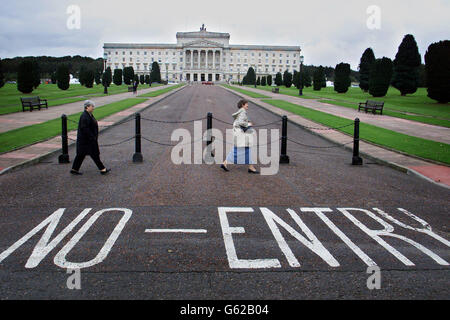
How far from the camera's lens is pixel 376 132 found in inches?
727

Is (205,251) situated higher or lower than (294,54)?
lower

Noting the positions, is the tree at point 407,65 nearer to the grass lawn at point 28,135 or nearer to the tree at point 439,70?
the tree at point 439,70

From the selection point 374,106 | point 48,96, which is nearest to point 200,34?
point 48,96

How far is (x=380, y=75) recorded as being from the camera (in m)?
47.5

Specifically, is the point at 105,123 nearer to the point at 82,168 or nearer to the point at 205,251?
the point at 82,168

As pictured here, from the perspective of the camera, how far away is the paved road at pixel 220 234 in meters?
4.75

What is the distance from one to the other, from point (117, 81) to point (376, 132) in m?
64.9

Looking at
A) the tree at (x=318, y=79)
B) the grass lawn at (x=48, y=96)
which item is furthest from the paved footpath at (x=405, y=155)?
the tree at (x=318, y=79)

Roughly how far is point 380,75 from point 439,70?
12105 mm

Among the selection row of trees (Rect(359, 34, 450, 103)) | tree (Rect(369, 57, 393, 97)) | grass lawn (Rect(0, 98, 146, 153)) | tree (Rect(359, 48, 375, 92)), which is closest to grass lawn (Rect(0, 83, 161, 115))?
grass lawn (Rect(0, 98, 146, 153))

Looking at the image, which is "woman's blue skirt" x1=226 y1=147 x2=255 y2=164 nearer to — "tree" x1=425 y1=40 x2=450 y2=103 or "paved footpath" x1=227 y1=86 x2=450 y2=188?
"paved footpath" x1=227 y1=86 x2=450 y2=188

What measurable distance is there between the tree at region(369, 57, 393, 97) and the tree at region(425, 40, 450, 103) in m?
9.00
